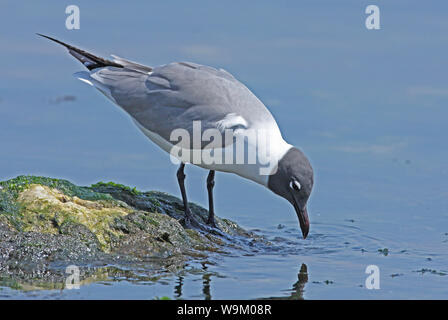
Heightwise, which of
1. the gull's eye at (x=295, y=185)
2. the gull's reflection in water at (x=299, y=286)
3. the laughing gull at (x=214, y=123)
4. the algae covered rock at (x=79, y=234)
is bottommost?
the gull's reflection in water at (x=299, y=286)

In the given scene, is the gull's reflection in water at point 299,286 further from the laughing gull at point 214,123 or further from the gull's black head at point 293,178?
the laughing gull at point 214,123

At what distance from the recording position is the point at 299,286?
7609 millimetres

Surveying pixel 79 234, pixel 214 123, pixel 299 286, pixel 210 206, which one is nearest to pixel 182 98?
pixel 214 123

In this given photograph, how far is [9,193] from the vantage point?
7.94m

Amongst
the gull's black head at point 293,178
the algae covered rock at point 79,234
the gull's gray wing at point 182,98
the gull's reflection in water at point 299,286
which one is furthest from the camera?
the gull's gray wing at point 182,98

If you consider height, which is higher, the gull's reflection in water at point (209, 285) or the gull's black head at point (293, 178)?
the gull's black head at point (293, 178)

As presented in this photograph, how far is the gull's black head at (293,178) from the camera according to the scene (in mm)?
8617

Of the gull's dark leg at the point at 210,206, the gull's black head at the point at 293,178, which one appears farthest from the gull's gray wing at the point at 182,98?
the gull's dark leg at the point at 210,206

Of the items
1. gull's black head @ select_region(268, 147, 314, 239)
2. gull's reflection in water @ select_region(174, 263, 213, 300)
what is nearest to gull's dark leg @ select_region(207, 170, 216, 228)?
gull's black head @ select_region(268, 147, 314, 239)

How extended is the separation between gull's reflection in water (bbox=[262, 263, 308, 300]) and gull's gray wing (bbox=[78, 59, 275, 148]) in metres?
1.59

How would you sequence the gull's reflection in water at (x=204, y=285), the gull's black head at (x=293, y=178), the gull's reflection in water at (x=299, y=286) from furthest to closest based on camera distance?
the gull's black head at (x=293, y=178)
the gull's reflection in water at (x=299, y=286)
the gull's reflection in water at (x=204, y=285)

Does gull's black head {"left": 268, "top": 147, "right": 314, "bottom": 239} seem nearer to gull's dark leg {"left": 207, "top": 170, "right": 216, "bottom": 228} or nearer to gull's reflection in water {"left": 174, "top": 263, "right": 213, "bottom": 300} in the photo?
gull's dark leg {"left": 207, "top": 170, "right": 216, "bottom": 228}

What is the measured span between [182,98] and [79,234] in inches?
79.4

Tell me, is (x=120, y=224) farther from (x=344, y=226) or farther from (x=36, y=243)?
(x=344, y=226)
